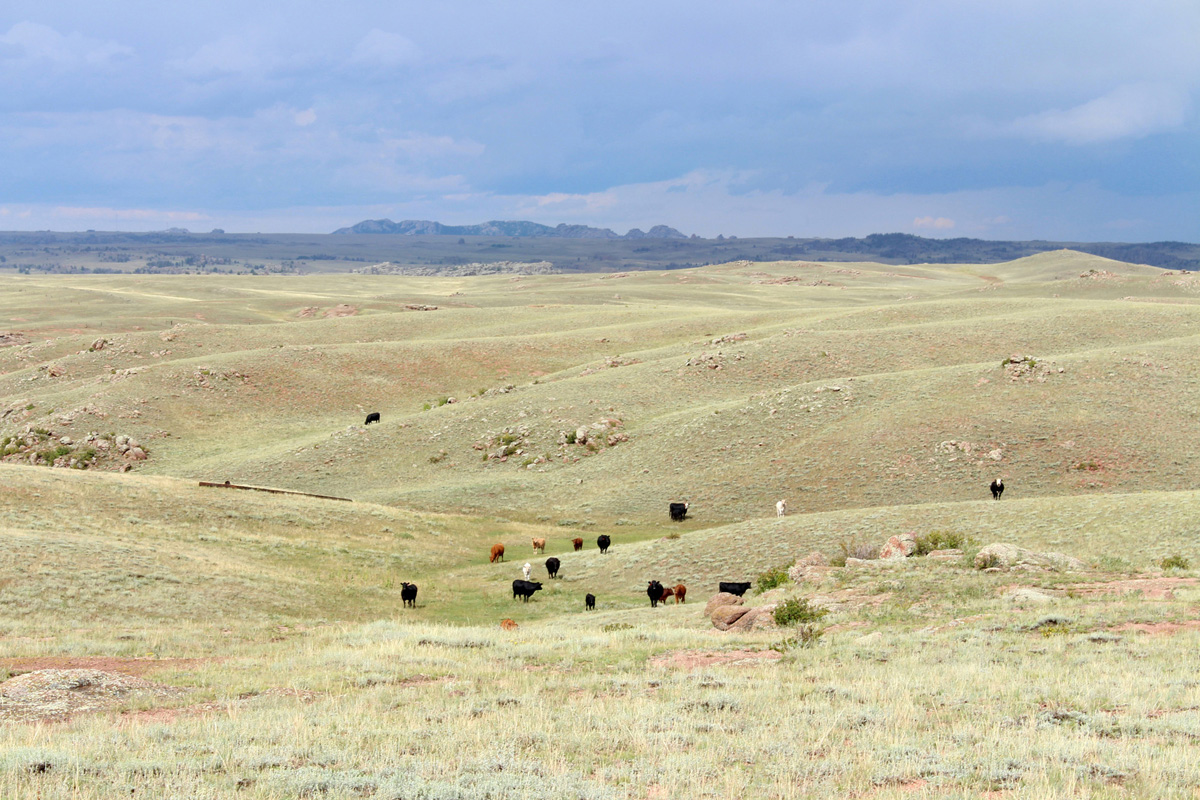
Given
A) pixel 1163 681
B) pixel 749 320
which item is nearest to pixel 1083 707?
pixel 1163 681

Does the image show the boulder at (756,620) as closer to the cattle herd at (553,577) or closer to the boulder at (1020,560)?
the cattle herd at (553,577)

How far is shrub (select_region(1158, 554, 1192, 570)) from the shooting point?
2295 centimetres

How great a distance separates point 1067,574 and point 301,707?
18.4 metres

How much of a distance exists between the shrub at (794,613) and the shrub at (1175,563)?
10.2 m

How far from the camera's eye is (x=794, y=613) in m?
19.7

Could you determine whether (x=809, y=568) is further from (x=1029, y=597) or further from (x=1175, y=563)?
(x=1175, y=563)

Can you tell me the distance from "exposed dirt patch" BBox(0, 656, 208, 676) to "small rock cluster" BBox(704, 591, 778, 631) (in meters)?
11.5

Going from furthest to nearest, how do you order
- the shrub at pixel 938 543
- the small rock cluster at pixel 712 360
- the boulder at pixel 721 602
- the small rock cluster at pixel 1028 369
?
the small rock cluster at pixel 712 360 < the small rock cluster at pixel 1028 369 < the shrub at pixel 938 543 < the boulder at pixel 721 602

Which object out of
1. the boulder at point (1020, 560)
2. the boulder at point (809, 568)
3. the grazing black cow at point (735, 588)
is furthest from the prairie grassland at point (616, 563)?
the grazing black cow at point (735, 588)

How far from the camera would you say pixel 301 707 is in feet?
41.4

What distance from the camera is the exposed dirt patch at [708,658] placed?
1605 centimetres

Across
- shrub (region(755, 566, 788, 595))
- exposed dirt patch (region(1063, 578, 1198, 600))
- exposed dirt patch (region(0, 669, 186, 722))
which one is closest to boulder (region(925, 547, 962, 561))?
exposed dirt patch (region(1063, 578, 1198, 600))

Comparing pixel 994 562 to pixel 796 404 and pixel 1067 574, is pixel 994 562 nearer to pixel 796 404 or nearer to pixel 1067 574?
pixel 1067 574

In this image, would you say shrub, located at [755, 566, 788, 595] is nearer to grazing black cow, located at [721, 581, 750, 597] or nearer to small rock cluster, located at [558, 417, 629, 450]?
grazing black cow, located at [721, 581, 750, 597]
